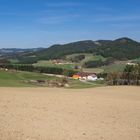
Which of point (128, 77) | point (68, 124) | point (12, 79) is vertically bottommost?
point (68, 124)

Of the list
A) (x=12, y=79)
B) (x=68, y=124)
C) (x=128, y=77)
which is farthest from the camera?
(x=128, y=77)

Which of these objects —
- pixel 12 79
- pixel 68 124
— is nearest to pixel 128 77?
pixel 12 79

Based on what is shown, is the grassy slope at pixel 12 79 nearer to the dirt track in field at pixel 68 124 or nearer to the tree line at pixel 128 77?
the tree line at pixel 128 77

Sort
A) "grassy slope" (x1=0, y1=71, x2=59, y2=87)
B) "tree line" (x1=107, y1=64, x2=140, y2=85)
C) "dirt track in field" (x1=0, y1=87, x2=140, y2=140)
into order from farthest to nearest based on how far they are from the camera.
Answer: "tree line" (x1=107, y1=64, x2=140, y2=85)
"grassy slope" (x1=0, y1=71, x2=59, y2=87)
"dirt track in field" (x1=0, y1=87, x2=140, y2=140)

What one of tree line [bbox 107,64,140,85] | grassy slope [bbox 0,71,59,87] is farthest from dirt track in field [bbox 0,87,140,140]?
tree line [bbox 107,64,140,85]

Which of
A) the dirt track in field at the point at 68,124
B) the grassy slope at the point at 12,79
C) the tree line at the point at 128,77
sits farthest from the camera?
the tree line at the point at 128,77

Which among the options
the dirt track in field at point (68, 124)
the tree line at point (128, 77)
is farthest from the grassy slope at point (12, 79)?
the dirt track in field at point (68, 124)

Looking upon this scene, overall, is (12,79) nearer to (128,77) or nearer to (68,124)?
(128,77)

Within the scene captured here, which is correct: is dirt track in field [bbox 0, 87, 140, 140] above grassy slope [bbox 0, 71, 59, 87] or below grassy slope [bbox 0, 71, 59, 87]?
below

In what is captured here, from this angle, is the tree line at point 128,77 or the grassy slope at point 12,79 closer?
the grassy slope at point 12,79

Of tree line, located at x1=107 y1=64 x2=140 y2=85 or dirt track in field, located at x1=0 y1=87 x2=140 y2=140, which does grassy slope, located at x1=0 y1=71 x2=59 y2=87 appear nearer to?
tree line, located at x1=107 y1=64 x2=140 y2=85

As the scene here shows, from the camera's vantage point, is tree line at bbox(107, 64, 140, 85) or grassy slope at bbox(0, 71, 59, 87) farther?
tree line at bbox(107, 64, 140, 85)

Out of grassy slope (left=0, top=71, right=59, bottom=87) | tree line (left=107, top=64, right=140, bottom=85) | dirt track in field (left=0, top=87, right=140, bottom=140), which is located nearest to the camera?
dirt track in field (left=0, top=87, right=140, bottom=140)

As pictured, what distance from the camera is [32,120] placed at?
1413 centimetres
